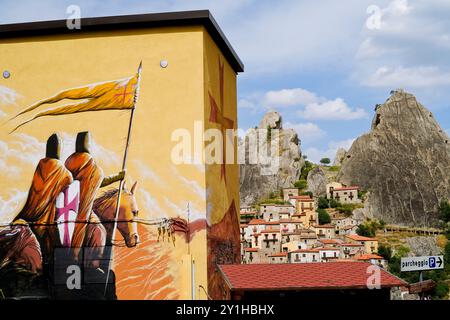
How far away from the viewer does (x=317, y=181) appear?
6447 inches

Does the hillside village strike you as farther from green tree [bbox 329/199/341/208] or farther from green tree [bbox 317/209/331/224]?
green tree [bbox 329/199/341/208]

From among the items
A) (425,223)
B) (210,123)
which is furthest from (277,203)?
(210,123)

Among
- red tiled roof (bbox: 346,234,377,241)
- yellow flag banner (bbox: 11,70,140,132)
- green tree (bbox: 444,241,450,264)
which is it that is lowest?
green tree (bbox: 444,241,450,264)

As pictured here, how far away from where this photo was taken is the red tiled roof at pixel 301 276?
18.4 meters

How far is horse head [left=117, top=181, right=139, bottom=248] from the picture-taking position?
19469 millimetres

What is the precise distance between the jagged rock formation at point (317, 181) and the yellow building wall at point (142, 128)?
469 feet

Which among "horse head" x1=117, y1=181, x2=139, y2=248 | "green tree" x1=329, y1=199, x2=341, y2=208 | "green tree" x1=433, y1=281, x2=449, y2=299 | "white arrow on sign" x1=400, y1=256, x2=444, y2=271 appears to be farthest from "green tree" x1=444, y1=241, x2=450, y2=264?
"horse head" x1=117, y1=181, x2=139, y2=248

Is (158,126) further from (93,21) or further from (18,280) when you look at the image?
(18,280)

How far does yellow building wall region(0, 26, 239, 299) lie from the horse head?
7.3 inches

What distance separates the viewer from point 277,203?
15388 centimetres

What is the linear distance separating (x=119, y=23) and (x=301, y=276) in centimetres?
983

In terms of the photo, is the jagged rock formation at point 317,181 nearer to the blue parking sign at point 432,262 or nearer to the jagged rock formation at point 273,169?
the jagged rock formation at point 273,169
